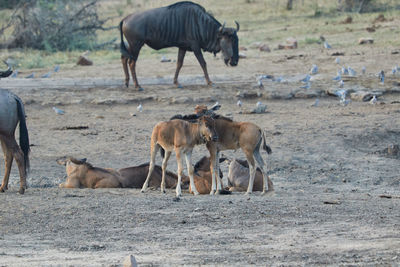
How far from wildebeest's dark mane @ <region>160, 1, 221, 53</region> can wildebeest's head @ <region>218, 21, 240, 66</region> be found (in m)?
0.16

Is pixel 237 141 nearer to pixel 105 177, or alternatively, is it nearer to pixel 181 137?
pixel 181 137

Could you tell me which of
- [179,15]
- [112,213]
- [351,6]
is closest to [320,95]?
[179,15]

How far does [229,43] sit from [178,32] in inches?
46.2

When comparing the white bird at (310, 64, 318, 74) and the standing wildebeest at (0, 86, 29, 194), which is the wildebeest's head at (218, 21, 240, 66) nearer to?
the white bird at (310, 64, 318, 74)

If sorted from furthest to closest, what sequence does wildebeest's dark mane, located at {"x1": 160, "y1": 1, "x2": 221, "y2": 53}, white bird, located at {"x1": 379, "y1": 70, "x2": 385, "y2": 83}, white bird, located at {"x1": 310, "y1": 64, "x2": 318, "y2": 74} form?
white bird, located at {"x1": 310, "y1": 64, "x2": 318, "y2": 74}, wildebeest's dark mane, located at {"x1": 160, "y1": 1, "x2": 221, "y2": 53}, white bird, located at {"x1": 379, "y1": 70, "x2": 385, "y2": 83}

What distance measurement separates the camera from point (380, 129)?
13.3 meters

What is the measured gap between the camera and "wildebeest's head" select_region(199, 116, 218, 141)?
363 inches

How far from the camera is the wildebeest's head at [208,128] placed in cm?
923

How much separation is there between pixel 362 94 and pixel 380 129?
112 inches

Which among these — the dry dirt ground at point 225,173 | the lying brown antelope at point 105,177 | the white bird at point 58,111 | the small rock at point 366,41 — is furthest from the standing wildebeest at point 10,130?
the small rock at point 366,41

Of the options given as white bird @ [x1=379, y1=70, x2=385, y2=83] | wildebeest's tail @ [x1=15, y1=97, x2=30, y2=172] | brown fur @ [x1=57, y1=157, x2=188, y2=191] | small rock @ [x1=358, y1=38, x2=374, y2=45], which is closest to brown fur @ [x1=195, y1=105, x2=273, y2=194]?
brown fur @ [x1=57, y1=157, x2=188, y2=191]

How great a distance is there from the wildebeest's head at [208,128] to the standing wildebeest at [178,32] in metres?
8.29

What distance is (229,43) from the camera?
59.6 feet

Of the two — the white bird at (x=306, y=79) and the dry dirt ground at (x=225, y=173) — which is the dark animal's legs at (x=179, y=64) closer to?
the dry dirt ground at (x=225, y=173)
